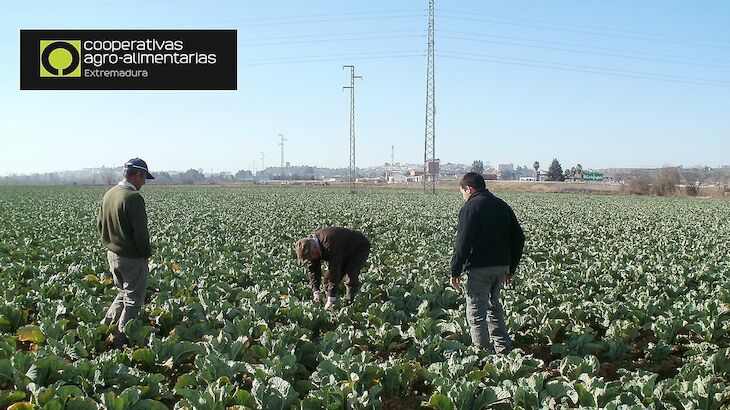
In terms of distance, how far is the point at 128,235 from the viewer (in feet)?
21.6

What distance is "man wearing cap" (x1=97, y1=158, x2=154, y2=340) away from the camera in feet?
21.4

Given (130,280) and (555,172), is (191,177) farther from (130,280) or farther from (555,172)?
(130,280)

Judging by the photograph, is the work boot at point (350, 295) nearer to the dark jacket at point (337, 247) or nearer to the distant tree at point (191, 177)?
the dark jacket at point (337, 247)

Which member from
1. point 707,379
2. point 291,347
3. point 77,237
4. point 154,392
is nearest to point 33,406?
point 154,392

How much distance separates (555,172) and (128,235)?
130909mm

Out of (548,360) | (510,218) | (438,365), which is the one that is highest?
(510,218)

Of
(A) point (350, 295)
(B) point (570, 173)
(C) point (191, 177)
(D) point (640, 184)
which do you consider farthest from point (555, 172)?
(A) point (350, 295)

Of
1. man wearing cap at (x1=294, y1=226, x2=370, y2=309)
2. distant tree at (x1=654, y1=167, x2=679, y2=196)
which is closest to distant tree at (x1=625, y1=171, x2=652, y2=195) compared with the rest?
distant tree at (x1=654, y1=167, x2=679, y2=196)

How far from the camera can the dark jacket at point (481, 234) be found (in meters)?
6.14

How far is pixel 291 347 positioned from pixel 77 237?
13.3 meters

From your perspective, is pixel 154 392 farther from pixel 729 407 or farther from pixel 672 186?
pixel 672 186

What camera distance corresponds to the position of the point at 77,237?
672 inches

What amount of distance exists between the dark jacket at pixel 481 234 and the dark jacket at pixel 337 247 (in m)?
2.14

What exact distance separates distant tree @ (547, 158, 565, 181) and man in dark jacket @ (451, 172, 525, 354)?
414ft
